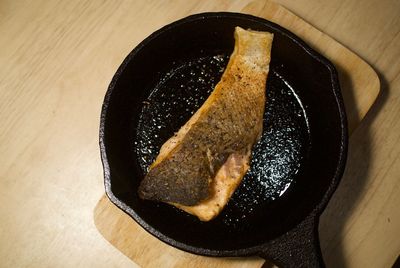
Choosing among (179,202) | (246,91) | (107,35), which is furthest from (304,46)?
(107,35)

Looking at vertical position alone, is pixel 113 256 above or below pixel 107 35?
below

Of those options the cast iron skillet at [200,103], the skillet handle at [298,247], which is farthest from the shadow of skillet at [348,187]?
the skillet handle at [298,247]

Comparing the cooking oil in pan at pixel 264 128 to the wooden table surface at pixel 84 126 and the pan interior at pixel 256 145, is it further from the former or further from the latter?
the wooden table surface at pixel 84 126

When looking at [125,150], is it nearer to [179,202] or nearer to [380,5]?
[179,202]

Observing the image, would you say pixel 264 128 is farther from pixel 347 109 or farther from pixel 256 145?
pixel 347 109

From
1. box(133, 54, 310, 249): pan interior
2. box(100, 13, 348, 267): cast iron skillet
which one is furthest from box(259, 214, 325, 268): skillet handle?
box(133, 54, 310, 249): pan interior

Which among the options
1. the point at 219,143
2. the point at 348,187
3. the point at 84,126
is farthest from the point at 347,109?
the point at 84,126
